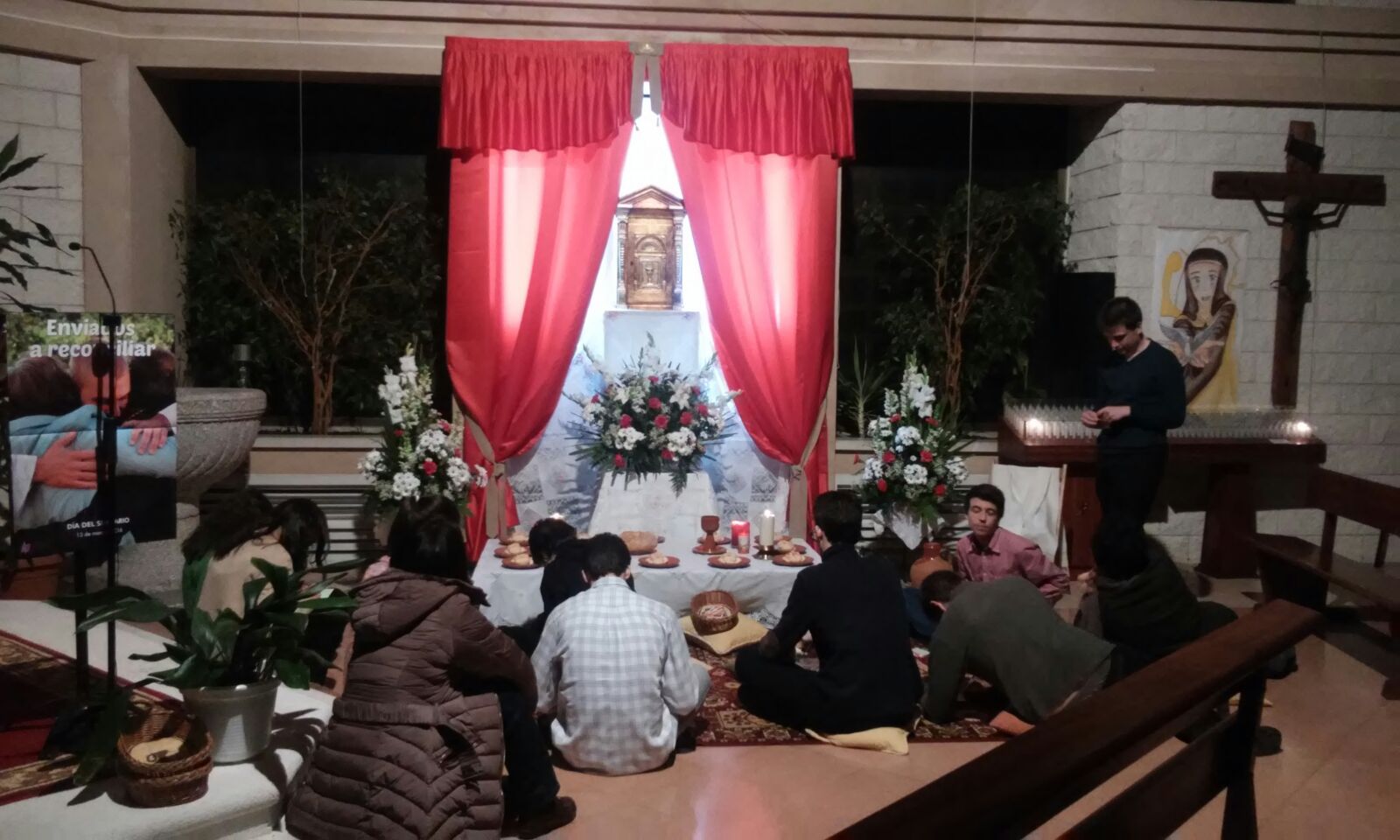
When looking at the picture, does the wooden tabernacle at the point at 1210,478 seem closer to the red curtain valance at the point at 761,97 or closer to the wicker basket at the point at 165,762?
the red curtain valance at the point at 761,97

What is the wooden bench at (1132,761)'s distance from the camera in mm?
1203

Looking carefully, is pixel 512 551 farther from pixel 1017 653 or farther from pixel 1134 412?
pixel 1134 412

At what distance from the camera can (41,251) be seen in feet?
18.7

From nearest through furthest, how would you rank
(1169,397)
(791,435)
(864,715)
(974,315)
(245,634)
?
(245,634), (864,715), (1169,397), (791,435), (974,315)

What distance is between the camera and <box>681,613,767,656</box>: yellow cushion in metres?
4.74

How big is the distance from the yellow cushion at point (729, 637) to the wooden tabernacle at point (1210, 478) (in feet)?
6.94

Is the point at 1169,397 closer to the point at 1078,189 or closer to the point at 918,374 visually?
the point at 918,374

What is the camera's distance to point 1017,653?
3.88 meters

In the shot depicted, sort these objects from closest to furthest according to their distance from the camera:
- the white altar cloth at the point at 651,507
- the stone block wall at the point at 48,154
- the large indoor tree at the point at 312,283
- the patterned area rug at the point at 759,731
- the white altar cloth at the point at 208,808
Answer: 1. the white altar cloth at the point at 208,808
2. the patterned area rug at the point at 759,731
3. the stone block wall at the point at 48,154
4. the white altar cloth at the point at 651,507
5. the large indoor tree at the point at 312,283

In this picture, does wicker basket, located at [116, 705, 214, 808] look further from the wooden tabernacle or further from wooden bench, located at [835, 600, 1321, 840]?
the wooden tabernacle

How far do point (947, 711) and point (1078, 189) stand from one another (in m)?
4.12

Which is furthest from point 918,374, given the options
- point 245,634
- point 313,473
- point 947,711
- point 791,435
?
point 245,634

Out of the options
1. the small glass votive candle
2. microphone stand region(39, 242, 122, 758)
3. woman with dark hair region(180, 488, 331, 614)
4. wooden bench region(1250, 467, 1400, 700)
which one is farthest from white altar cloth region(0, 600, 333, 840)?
wooden bench region(1250, 467, 1400, 700)

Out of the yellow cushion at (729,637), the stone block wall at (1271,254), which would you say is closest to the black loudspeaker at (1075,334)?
the stone block wall at (1271,254)
